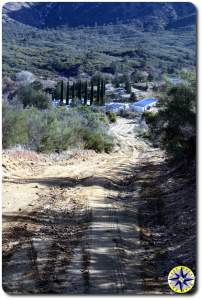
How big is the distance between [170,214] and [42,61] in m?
60.5

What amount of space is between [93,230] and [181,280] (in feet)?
12.8

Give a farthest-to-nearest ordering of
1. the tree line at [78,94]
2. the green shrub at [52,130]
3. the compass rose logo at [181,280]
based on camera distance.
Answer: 1. the tree line at [78,94]
2. the green shrub at [52,130]
3. the compass rose logo at [181,280]

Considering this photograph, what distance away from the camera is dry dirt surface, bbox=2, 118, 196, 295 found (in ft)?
18.1

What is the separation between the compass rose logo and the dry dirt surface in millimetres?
132

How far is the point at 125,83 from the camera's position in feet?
211

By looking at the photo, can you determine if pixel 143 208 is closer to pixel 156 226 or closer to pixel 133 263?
pixel 156 226

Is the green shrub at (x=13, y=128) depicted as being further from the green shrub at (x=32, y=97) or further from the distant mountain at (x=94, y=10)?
the green shrub at (x=32, y=97)

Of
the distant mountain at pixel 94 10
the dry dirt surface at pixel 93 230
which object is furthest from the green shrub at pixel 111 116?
A: the dry dirt surface at pixel 93 230

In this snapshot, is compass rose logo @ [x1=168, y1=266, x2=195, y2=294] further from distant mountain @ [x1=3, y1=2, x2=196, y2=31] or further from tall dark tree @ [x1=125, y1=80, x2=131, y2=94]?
tall dark tree @ [x1=125, y1=80, x2=131, y2=94]

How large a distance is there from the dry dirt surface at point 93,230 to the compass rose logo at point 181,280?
0.13 metres

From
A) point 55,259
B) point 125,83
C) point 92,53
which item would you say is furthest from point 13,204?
point 92,53

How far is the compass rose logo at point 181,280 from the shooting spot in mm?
4543

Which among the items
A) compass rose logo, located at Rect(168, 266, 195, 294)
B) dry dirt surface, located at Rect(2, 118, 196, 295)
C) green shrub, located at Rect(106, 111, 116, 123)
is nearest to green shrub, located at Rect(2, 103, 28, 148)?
dry dirt surface, located at Rect(2, 118, 196, 295)

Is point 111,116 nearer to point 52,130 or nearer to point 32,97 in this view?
point 32,97
